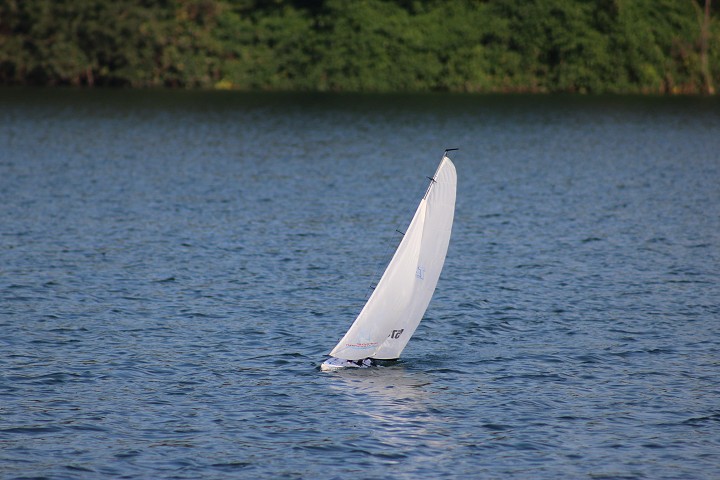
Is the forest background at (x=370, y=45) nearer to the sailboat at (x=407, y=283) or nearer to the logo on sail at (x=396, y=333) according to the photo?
the sailboat at (x=407, y=283)

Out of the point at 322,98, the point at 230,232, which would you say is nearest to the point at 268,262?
the point at 230,232

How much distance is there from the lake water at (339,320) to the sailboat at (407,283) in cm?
80

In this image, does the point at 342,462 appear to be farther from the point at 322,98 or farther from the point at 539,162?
the point at 322,98

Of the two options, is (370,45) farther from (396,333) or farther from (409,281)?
(409,281)

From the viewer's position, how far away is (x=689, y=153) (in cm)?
8025

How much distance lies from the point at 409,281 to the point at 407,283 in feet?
0.24

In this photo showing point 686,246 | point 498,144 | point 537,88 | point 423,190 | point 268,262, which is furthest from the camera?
point 537,88

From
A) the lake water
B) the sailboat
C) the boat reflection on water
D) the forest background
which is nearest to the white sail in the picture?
the sailboat

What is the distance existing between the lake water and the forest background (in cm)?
7091

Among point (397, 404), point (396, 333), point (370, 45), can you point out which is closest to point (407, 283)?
point (396, 333)

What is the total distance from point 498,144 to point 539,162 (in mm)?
11333

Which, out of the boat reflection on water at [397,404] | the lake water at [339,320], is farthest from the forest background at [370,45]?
the boat reflection on water at [397,404]

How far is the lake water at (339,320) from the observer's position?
22.3 metres

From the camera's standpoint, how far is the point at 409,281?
2652 cm
